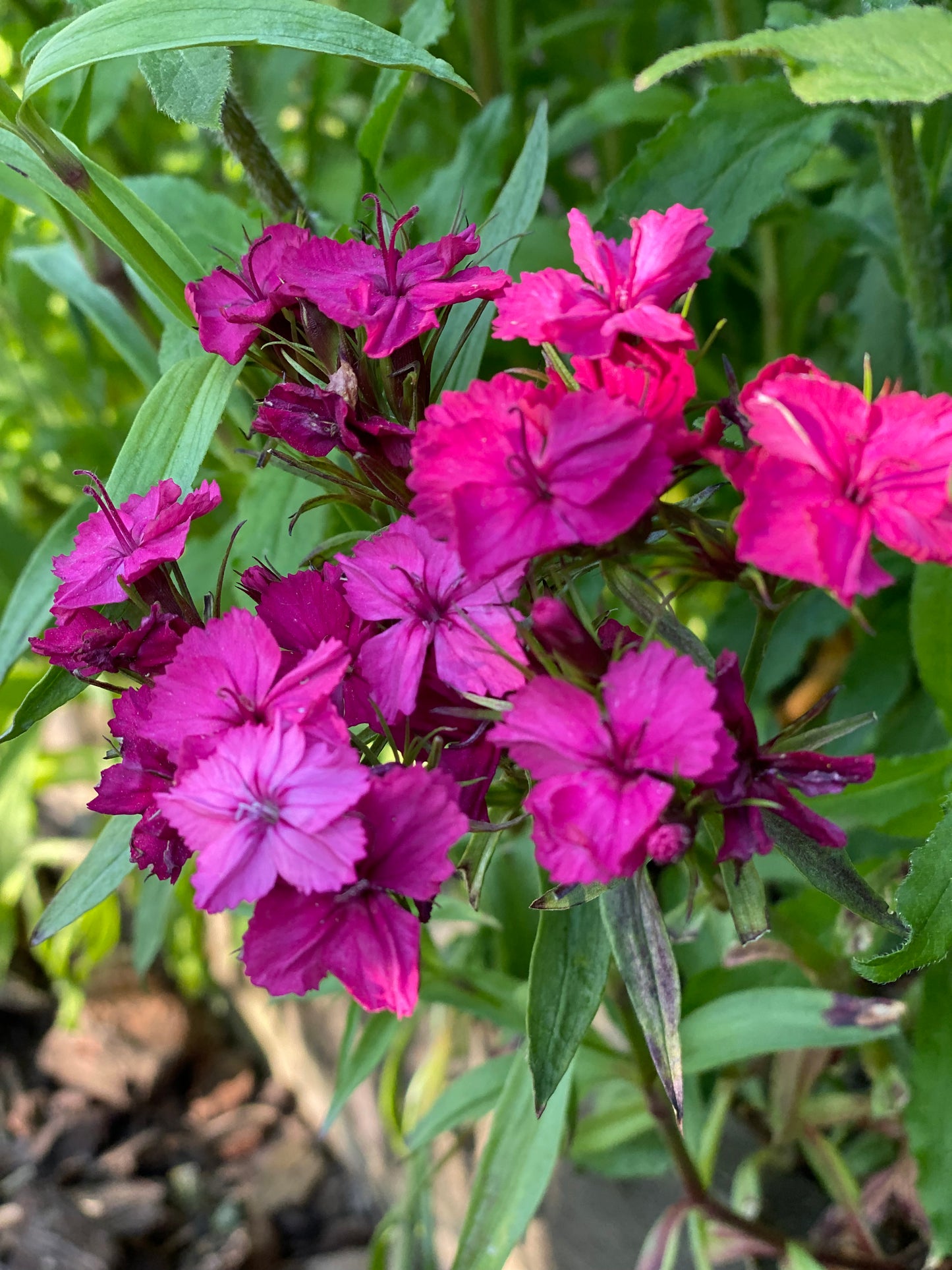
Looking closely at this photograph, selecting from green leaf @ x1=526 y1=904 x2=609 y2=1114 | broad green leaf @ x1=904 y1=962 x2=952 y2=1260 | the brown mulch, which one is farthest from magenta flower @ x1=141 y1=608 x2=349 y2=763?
the brown mulch

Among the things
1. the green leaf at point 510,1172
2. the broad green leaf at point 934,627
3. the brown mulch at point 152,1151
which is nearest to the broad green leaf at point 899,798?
the broad green leaf at point 934,627

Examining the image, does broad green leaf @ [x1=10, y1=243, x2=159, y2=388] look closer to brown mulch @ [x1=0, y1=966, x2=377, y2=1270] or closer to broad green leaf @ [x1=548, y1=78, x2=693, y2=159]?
broad green leaf @ [x1=548, y1=78, x2=693, y2=159]

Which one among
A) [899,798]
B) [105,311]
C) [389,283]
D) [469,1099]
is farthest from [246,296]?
[469,1099]

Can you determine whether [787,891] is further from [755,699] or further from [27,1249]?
[27,1249]

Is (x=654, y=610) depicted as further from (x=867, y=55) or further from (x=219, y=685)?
(x=867, y=55)

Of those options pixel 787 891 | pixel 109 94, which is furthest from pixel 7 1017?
pixel 109 94

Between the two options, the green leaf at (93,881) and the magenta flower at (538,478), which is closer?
the magenta flower at (538,478)

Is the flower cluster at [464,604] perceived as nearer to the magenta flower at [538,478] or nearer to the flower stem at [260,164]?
the magenta flower at [538,478]
